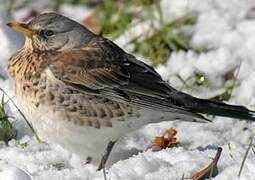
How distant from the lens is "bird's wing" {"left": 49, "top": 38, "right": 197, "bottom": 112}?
5293 mm

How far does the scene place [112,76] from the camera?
213 inches

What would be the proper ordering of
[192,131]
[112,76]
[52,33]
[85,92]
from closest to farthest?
[85,92] < [112,76] < [52,33] < [192,131]

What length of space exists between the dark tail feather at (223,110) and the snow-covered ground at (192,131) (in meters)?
0.19

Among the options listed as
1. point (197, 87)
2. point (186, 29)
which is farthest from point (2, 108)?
point (186, 29)

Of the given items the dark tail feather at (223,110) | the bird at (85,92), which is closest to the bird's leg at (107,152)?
the bird at (85,92)

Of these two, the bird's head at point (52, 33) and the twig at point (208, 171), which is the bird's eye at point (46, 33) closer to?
the bird's head at point (52, 33)

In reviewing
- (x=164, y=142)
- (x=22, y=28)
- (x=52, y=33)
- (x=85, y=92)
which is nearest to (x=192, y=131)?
(x=164, y=142)

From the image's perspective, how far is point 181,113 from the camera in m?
5.36

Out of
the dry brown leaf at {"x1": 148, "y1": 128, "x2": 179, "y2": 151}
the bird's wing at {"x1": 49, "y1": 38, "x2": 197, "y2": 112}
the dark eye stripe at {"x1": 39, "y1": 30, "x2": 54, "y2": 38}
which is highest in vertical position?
the dark eye stripe at {"x1": 39, "y1": 30, "x2": 54, "y2": 38}

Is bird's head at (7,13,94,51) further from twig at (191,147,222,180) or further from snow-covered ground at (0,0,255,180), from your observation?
twig at (191,147,222,180)

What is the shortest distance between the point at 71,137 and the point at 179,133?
99cm

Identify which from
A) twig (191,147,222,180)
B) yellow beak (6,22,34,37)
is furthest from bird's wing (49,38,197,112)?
twig (191,147,222,180)

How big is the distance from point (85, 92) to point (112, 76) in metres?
0.23

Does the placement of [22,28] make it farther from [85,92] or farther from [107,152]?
[107,152]
